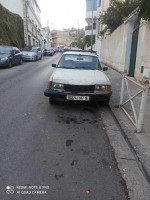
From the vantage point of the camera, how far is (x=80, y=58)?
6.23 m

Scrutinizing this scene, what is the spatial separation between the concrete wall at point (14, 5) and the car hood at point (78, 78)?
73.3ft

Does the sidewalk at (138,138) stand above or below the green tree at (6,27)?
below

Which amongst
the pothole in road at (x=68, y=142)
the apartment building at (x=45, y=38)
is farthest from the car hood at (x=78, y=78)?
the apartment building at (x=45, y=38)

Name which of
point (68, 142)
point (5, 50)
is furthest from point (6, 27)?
point (68, 142)

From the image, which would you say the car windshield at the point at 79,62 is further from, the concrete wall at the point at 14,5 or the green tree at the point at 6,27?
the concrete wall at the point at 14,5

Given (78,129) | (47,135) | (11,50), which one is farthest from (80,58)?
(11,50)

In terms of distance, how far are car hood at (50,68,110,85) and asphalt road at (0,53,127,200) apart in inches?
34.9

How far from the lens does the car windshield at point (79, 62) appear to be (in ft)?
19.6

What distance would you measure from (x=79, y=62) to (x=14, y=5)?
26.4 metres

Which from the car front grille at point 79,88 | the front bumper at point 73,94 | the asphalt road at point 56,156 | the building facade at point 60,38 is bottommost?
the asphalt road at point 56,156

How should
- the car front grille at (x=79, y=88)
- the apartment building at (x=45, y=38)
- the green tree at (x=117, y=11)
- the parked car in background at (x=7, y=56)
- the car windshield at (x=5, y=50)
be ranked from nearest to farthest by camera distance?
the car front grille at (x=79, y=88) → the green tree at (x=117, y=11) → the parked car in background at (x=7, y=56) → the car windshield at (x=5, y=50) → the apartment building at (x=45, y=38)

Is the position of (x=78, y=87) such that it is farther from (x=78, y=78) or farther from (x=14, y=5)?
(x=14, y=5)

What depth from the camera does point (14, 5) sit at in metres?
26.9

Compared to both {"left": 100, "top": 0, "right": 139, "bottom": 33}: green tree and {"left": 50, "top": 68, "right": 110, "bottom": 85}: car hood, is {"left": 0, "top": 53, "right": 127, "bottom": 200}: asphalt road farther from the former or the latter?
{"left": 100, "top": 0, "right": 139, "bottom": 33}: green tree
